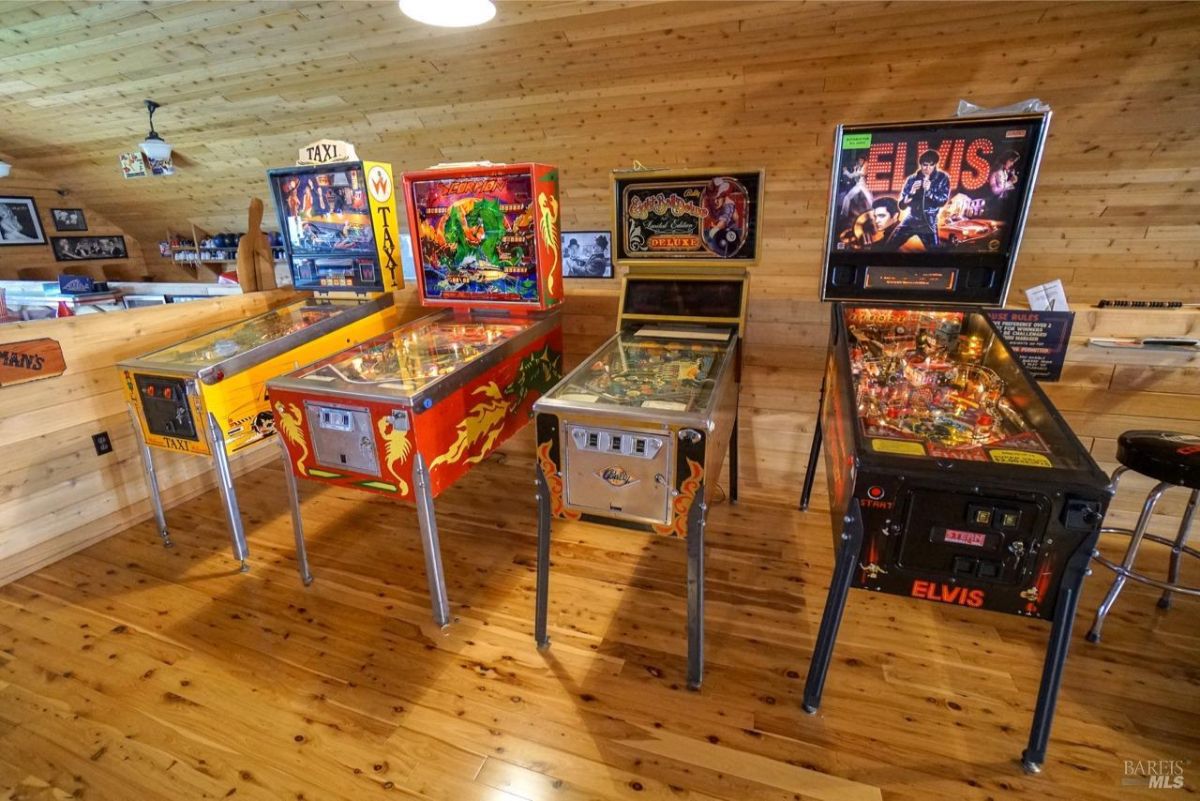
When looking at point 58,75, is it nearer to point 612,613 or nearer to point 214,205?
point 214,205

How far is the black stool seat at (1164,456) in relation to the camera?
158cm

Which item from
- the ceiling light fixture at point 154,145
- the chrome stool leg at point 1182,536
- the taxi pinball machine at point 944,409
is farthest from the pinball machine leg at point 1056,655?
the ceiling light fixture at point 154,145

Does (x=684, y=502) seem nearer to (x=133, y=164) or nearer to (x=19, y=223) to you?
(x=133, y=164)

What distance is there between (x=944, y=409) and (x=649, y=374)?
0.94m

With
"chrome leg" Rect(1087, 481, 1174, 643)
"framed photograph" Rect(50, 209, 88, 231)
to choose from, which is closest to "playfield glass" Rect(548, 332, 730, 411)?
"chrome leg" Rect(1087, 481, 1174, 643)

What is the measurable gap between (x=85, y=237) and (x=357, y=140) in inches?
191

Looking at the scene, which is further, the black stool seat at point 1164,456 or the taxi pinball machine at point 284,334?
the taxi pinball machine at point 284,334

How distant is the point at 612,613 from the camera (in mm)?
2146

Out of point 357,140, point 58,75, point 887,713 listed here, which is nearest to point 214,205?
point 58,75

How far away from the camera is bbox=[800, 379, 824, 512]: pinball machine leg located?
2.60m

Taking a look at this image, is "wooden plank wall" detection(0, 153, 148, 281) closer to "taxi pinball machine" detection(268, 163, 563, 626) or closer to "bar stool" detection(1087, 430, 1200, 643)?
"taxi pinball machine" detection(268, 163, 563, 626)

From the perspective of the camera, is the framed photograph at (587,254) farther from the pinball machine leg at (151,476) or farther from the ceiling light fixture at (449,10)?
the pinball machine leg at (151,476)

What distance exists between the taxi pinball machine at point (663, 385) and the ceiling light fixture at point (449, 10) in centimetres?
79

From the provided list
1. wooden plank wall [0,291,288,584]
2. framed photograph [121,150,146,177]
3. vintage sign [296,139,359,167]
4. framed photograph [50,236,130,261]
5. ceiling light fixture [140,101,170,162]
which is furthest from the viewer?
framed photograph [50,236,130,261]
